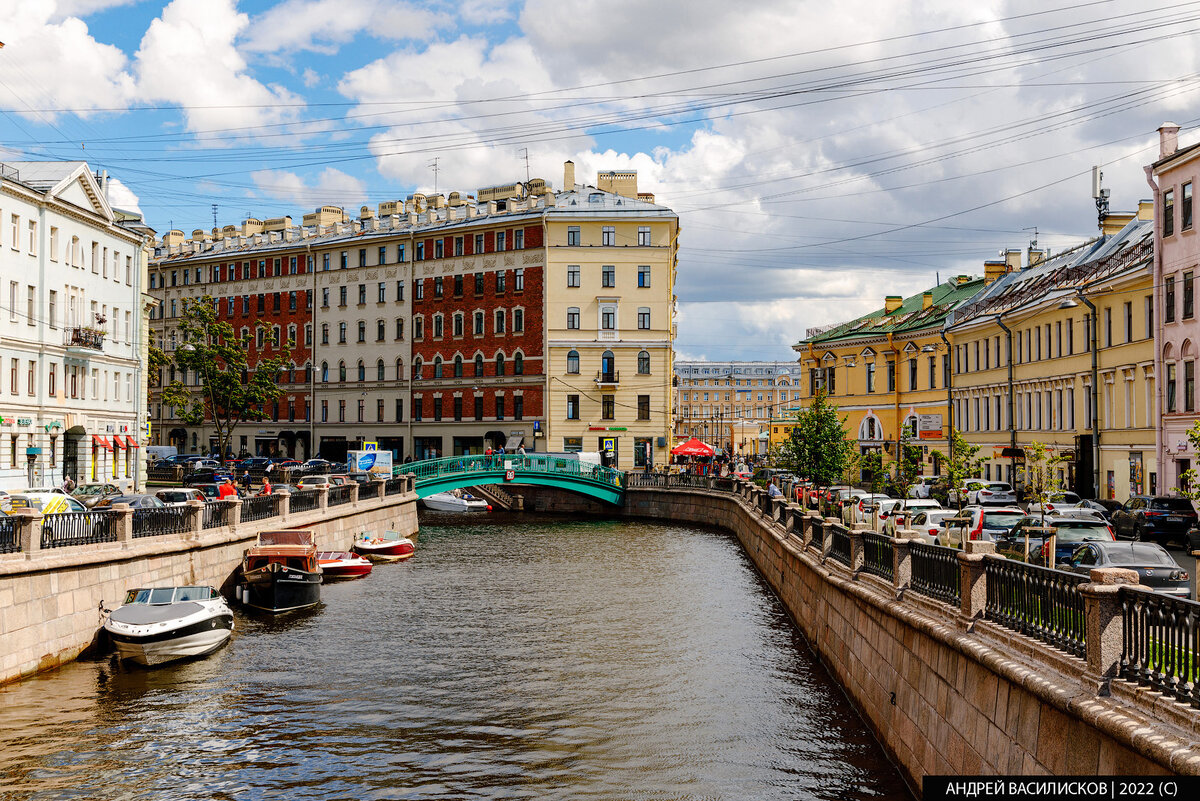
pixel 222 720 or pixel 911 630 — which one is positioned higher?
pixel 911 630

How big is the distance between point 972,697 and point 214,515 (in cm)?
2404

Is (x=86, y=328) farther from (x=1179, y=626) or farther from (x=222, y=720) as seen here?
(x=1179, y=626)

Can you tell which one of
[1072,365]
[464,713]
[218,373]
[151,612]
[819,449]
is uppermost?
[218,373]

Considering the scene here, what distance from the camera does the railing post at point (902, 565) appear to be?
16.0 m

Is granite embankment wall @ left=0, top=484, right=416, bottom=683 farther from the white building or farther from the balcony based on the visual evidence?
the balcony

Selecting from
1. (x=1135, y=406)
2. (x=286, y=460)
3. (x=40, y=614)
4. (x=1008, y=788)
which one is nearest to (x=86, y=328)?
(x=286, y=460)

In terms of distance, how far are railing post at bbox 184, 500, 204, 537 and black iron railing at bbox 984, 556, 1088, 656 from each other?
2199cm

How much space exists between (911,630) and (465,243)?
2521 inches

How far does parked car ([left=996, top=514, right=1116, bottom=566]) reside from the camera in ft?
71.4

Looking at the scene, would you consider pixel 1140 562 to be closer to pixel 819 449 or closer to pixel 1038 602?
pixel 1038 602

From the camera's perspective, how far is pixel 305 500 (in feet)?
129

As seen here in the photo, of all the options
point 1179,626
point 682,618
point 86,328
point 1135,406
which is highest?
point 86,328

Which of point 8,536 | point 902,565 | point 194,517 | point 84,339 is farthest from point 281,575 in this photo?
point 84,339

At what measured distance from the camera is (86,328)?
53.1 metres
